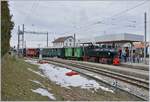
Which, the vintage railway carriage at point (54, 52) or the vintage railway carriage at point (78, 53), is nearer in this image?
the vintage railway carriage at point (78, 53)

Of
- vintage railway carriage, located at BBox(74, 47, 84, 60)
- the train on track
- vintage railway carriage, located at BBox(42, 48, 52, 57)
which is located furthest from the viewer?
vintage railway carriage, located at BBox(42, 48, 52, 57)

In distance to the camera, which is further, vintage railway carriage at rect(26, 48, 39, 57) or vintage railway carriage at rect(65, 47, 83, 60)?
vintage railway carriage at rect(26, 48, 39, 57)

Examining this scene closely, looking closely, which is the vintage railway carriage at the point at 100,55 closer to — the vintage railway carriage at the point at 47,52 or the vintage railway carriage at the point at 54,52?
the vintage railway carriage at the point at 54,52

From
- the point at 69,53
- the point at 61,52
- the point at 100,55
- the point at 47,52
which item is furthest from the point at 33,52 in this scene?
the point at 100,55

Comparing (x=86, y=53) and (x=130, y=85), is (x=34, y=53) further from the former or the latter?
(x=130, y=85)

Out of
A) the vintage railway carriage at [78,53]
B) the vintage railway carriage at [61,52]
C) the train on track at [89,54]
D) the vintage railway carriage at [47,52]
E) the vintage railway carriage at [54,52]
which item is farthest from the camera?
the vintage railway carriage at [47,52]

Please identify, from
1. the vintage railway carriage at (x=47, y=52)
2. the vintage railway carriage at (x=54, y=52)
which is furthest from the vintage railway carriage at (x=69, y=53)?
the vintage railway carriage at (x=47, y=52)

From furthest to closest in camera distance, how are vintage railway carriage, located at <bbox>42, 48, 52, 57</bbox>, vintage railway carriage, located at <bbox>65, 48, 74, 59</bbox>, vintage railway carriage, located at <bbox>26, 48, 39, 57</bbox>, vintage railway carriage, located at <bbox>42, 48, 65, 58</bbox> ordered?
1. vintage railway carriage, located at <bbox>26, 48, 39, 57</bbox>
2. vintage railway carriage, located at <bbox>42, 48, 52, 57</bbox>
3. vintage railway carriage, located at <bbox>42, 48, 65, 58</bbox>
4. vintage railway carriage, located at <bbox>65, 48, 74, 59</bbox>

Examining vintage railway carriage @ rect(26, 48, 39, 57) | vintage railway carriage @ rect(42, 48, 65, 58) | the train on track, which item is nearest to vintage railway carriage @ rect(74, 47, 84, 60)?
the train on track

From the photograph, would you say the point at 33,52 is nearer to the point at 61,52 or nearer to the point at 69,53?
the point at 61,52

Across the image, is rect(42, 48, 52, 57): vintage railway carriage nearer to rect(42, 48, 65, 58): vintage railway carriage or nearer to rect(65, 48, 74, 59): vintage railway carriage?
rect(42, 48, 65, 58): vintage railway carriage

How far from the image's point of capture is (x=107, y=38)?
64.1 metres

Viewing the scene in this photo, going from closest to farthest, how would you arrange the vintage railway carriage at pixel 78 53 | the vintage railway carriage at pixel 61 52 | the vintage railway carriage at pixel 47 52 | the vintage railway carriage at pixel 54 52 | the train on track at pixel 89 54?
the train on track at pixel 89 54
the vintage railway carriage at pixel 78 53
the vintage railway carriage at pixel 61 52
the vintage railway carriage at pixel 54 52
the vintage railway carriage at pixel 47 52

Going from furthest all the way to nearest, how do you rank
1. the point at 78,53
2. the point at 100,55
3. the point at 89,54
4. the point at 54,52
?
the point at 54,52
the point at 78,53
the point at 89,54
the point at 100,55
